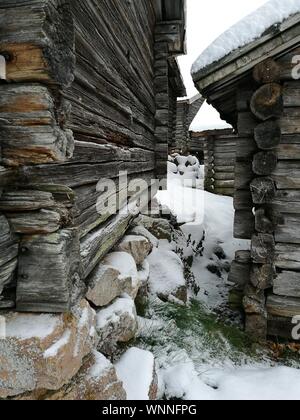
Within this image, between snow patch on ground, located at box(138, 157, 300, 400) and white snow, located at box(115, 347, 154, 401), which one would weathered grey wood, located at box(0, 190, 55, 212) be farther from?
snow patch on ground, located at box(138, 157, 300, 400)

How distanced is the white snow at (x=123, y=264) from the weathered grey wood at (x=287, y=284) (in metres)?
1.89

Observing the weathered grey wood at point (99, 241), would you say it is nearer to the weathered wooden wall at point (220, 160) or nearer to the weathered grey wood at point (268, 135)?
the weathered grey wood at point (268, 135)

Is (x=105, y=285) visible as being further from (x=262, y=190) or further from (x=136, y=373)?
(x=262, y=190)

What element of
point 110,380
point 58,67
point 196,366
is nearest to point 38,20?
point 58,67

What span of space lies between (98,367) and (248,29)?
3.56m

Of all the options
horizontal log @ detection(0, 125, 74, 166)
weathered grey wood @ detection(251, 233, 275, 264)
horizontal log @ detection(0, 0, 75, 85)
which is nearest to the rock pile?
horizontal log @ detection(0, 125, 74, 166)

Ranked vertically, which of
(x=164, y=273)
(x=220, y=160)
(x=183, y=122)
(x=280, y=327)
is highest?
(x=183, y=122)

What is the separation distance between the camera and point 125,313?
255 centimetres

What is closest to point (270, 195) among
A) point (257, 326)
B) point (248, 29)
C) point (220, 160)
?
point (257, 326)

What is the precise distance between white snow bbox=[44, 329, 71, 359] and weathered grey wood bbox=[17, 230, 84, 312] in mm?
123

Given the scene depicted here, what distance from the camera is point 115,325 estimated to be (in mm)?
2416

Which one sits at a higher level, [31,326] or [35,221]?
[35,221]

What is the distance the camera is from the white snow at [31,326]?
1.51 metres

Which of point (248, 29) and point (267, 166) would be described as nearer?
point (248, 29)
